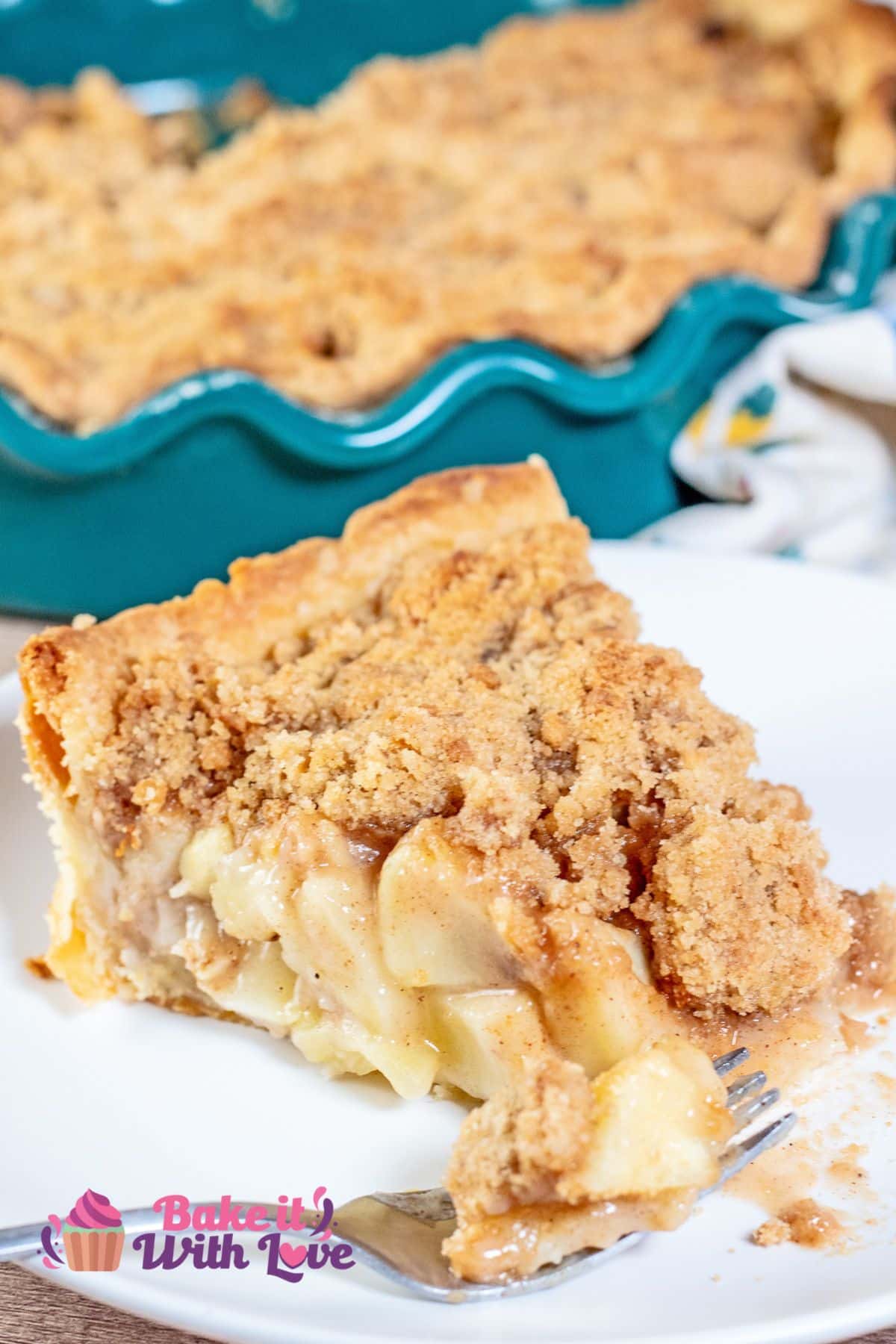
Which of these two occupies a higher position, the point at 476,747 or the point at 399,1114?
the point at 476,747

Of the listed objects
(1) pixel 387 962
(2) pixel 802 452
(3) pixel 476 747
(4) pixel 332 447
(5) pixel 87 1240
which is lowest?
(5) pixel 87 1240

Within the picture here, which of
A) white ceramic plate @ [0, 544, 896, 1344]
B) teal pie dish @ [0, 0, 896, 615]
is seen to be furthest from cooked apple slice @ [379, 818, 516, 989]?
teal pie dish @ [0, 0, 896, 615]

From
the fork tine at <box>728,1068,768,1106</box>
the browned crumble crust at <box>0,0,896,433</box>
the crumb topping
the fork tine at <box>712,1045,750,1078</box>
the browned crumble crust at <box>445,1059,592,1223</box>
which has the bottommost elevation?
the crumb topping

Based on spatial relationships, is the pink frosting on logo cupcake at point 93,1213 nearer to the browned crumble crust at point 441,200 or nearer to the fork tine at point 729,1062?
the fork tine at point 729,1062

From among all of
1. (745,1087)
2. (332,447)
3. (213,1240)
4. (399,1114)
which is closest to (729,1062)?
(745,1087)

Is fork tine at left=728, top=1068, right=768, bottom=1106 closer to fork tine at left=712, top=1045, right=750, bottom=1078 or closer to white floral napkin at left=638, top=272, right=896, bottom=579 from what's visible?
fork tine at left=712, top=1045, right=750, bottom=1078

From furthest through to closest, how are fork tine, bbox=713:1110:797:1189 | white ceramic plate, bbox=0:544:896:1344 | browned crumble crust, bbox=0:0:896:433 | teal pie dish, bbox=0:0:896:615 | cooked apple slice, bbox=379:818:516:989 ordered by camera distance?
browned crumble crust, bbox=0:0:896:433 → teal pie dish, bbox=0:0:896:615 → cooked apple slice, bbox=379:818:516:989 → fork tine, bbox=713:1110:797:1189 → white ceramic plate, bbox=0:544:896:1344

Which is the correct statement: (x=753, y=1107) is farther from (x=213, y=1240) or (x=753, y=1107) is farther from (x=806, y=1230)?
(x=213, y=1240)
